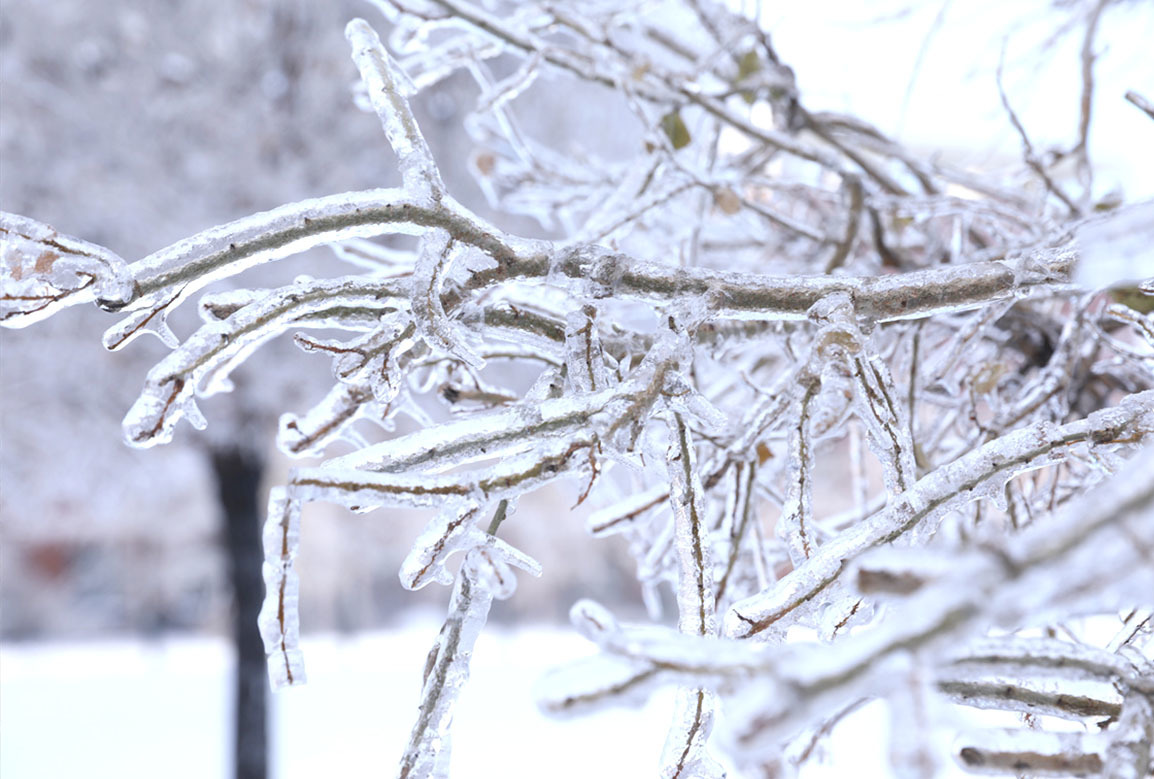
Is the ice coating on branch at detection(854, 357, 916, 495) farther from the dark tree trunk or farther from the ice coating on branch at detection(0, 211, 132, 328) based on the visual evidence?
the dark tree trunk

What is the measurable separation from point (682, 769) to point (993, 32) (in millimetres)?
970

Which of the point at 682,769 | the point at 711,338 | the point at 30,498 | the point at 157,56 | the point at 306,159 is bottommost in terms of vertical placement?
the point at 682,769

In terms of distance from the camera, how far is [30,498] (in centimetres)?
255

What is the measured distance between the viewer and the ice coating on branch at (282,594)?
0.32 metres

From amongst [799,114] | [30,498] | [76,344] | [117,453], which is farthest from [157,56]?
[799,114]

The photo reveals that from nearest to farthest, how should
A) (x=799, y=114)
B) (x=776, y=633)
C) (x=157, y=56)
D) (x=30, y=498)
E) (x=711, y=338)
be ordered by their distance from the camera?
1. (x=776, y=633)
2. (x=711, y=338)
3. (x=799, y=114)
4. (x=157, y=56)
5. (x=30, y=498)

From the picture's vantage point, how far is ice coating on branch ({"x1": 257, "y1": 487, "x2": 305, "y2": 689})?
319 millimetres

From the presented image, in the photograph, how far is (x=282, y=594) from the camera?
1.07 feet

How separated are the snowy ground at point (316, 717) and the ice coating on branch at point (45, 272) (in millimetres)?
1357

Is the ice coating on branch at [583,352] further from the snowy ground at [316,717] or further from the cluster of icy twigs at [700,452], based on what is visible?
the snowy ground at [316,717]

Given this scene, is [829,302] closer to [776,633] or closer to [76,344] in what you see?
[776,633]

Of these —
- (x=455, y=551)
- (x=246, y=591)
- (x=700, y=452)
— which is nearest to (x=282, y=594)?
(x=455, y=551)

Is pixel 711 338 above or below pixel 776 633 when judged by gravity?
above

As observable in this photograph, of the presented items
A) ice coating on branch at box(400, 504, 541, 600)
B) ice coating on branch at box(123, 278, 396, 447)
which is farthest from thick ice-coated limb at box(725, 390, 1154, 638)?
ice coating on branch at box(123, 278, 396, 447)
